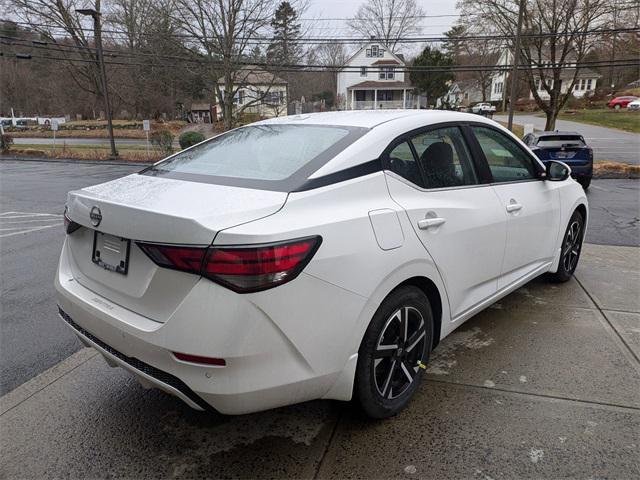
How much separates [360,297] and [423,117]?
136 cm

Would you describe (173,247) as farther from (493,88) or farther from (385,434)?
(493,88)

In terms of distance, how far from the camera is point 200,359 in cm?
184

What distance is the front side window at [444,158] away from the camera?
276 cm

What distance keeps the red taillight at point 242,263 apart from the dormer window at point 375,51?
171ft

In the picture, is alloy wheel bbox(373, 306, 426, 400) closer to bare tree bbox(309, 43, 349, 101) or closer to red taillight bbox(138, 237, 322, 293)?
red taillight bbox(138, 237, 322, 293)

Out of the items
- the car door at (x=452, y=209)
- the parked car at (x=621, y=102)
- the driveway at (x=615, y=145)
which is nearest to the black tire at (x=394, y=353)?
the car door at (x=452, y=209)

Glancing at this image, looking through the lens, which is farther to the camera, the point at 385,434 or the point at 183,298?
the point at 385,434

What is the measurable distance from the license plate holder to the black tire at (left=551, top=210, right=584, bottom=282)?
146 inches

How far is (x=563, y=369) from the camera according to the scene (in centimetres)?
301

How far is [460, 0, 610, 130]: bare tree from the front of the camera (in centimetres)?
2039

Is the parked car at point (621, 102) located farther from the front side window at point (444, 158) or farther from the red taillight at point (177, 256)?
the red taillight at point (177, 256)

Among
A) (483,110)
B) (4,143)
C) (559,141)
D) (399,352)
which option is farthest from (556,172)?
(483,110)

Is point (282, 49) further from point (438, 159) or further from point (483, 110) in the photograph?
point (483, 110)

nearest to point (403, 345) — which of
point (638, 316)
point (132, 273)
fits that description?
point (132, 273)
